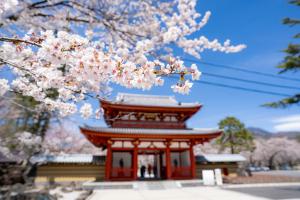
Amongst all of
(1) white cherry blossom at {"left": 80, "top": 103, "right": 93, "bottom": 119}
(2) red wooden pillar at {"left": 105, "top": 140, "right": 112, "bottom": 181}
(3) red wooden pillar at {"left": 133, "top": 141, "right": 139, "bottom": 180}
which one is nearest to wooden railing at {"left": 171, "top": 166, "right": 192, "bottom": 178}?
(3) red wooden pillar at {"left": 133, "top": 141, "right": 139, "bottom": 180}

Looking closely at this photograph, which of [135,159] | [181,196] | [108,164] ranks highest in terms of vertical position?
[135,159]

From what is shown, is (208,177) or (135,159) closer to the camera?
(208,177)

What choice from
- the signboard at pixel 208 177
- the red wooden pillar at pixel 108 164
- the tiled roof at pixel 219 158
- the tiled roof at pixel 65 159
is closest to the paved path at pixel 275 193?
the signboard at pixel 208 177

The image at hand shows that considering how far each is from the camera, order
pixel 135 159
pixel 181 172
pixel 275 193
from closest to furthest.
→ pixel 275 193, pixel 135 159, pixel 181 172

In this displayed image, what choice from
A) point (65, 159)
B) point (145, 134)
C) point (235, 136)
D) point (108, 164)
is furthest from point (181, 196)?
point (235, 136)

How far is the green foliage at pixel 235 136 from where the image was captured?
29.8 metres

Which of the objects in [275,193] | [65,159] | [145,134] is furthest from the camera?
[65,159]

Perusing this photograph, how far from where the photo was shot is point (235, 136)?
30312mm

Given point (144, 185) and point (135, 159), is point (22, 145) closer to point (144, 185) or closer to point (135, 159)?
point (135, 159)

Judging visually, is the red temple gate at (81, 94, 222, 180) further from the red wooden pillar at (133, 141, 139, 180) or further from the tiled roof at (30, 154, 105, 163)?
the tiled roof at (30, 154, 105, 163)

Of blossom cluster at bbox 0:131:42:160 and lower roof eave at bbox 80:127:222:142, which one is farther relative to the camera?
lower roof eave at bbox 80:127:222:142

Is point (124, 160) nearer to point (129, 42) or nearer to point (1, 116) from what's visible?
point (1, 116)

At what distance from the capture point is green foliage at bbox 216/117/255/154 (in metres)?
29.8

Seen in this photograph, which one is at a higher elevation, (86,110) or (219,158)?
(86,110)
